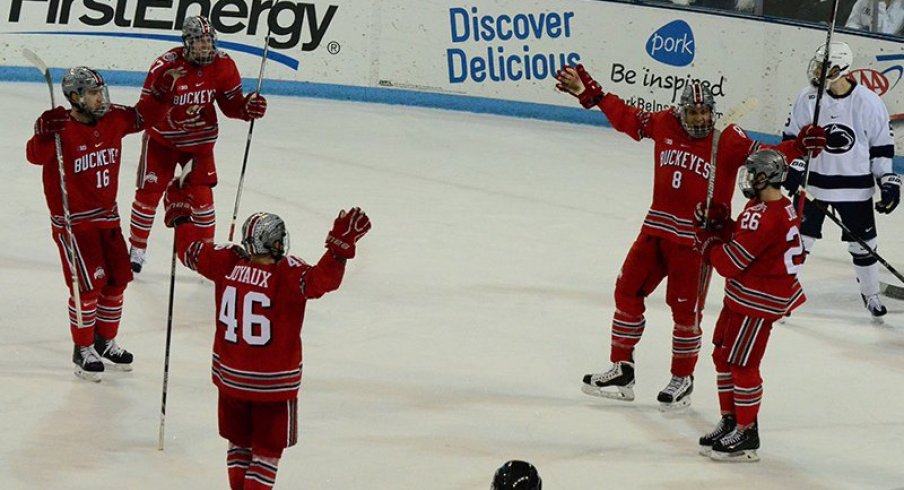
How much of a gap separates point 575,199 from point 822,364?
11.8ft

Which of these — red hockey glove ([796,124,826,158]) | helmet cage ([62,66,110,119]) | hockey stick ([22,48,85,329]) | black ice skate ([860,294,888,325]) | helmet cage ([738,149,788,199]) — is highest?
red hockey glove ([796,124,826,158])

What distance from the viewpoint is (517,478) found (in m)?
2.88

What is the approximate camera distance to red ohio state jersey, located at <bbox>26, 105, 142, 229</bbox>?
6027 mm

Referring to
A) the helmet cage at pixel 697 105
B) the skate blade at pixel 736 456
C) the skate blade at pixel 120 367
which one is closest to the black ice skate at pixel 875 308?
the helmet cage at pixel 697 105

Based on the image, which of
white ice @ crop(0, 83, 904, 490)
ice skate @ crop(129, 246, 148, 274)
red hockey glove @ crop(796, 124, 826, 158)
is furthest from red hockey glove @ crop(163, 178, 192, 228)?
ice skate @ crop(129, 246, 148, 274)

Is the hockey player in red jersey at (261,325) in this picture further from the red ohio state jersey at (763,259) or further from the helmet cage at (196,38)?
the helmet cage at (196,38)

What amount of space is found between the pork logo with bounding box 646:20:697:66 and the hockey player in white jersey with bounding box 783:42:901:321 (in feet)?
15.2

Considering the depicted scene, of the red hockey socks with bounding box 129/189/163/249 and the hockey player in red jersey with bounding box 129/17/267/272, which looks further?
the red hockey socks with bounding box 129/189/163/249

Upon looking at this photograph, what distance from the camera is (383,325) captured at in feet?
24.0

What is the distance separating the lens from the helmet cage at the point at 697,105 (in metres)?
5.97

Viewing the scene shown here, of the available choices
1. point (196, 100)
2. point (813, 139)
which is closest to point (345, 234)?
point (813, 139)

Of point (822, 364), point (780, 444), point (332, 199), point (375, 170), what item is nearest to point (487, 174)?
point (375, 170)

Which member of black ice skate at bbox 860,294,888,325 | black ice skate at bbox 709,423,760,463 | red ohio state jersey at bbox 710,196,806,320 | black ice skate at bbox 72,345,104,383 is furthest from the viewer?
black ice skate at bbox 860,294,888,325

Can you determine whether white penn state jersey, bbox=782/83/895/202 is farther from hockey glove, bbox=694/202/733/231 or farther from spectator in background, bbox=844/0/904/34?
spectator in background, bbox=844/0/904/34
